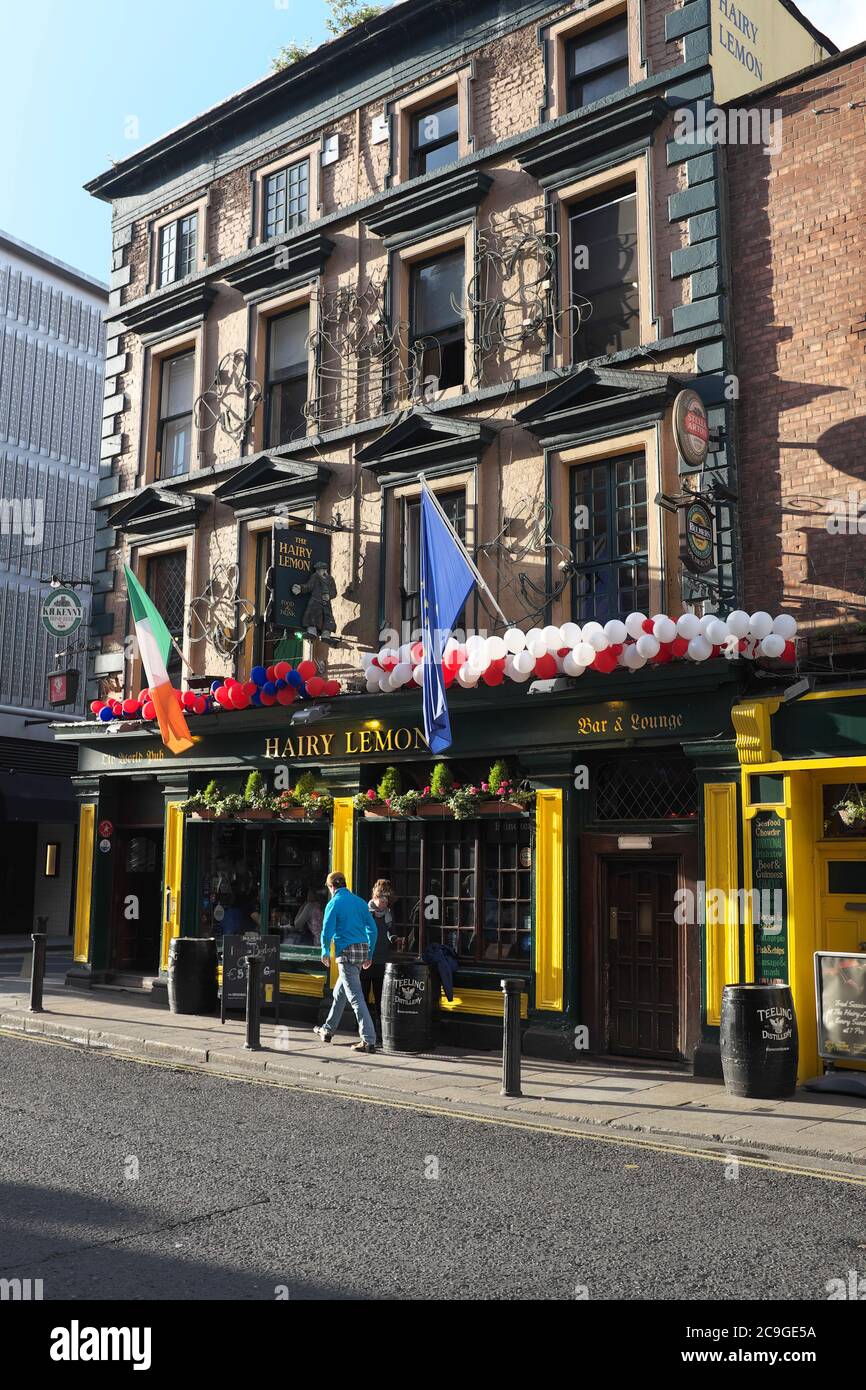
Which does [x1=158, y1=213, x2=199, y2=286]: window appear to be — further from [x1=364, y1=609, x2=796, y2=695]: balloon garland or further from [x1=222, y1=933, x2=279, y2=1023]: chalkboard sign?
[x1=222, y1=933, x2=279, y2=1023]: chalkboard sign

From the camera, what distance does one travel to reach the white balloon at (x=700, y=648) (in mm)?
11367

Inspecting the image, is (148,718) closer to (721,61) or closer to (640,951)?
(640,951)

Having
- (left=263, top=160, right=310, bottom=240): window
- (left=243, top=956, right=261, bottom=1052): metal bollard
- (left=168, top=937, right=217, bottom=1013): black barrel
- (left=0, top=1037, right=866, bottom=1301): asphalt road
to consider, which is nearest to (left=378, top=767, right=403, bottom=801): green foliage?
(left=243, top=956, right=261, bottom=1052): metal bollard

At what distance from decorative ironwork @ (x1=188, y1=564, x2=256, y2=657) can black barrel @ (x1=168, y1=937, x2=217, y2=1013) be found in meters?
4.27

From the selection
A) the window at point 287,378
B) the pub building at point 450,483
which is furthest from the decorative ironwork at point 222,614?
the window at point 287,378

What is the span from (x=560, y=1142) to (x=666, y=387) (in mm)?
7815

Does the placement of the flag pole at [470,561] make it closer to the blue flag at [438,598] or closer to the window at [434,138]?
the blue flag at [438,598]

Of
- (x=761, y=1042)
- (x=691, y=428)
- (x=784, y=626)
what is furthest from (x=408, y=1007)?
(x=691, y=428)

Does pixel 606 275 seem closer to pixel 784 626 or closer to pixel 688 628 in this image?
pixel 688 628

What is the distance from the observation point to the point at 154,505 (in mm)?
18844

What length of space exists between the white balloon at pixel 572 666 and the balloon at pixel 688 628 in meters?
1.15

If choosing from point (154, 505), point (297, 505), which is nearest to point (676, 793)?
point (297, 505)

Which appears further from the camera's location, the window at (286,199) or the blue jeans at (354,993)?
the window at (286,199)

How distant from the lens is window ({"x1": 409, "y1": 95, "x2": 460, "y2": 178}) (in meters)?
16.0
